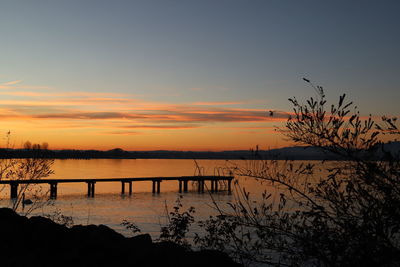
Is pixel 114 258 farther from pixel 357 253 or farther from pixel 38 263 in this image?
pixel 357 253

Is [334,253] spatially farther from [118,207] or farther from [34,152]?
[118,207]

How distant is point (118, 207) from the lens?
4644 centimetres

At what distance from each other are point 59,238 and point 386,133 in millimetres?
8920

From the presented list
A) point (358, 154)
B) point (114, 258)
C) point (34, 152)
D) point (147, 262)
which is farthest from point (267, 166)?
point (34, 152)

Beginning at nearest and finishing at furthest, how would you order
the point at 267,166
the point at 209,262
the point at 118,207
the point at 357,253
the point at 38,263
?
the point at 357,253 < the point at 267,166 < the point at 38,263 < the point at 209,262 < the point at 118,207

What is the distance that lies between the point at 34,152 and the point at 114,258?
931 centimetres

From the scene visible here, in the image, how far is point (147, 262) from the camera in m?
9.52

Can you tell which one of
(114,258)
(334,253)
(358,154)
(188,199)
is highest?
(358,154)

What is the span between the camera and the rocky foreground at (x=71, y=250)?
954 cm

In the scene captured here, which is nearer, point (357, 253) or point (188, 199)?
A: point (357, 253)

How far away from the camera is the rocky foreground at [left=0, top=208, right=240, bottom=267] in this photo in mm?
9539

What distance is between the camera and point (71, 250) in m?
10.3

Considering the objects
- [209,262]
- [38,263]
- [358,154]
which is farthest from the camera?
[209,262]

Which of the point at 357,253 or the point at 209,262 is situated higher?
the point at 357,253
